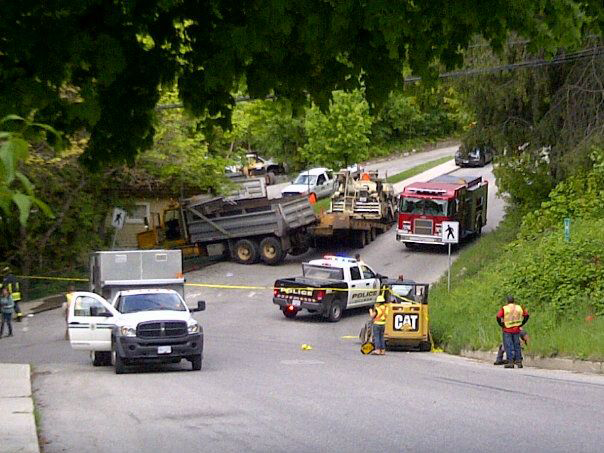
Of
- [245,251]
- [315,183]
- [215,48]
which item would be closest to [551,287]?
[245,251]

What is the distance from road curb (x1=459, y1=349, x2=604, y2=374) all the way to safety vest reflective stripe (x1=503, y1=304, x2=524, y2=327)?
98 centimetres

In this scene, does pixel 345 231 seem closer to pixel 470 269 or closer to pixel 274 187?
pixel 470 269

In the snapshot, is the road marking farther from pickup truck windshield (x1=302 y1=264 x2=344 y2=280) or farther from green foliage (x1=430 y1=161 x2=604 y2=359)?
pickup truck windshield (x1=302 y1=264 x2=344 y2=280)

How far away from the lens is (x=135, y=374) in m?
22.7

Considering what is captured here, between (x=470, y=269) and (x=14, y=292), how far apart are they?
1453cm

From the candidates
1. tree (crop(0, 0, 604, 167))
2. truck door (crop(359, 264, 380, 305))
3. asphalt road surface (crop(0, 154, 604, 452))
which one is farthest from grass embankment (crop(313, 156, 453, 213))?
tree (crop(0, 0, 604, 167))

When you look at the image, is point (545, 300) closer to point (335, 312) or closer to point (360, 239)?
point (335, 312)

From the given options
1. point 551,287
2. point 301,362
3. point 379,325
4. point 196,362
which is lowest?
point 301,362

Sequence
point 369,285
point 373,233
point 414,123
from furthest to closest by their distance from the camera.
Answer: point 414,123 < point 373,233 < point 369,285

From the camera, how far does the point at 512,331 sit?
2273 centimetres

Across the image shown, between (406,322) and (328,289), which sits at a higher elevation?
(328,289)

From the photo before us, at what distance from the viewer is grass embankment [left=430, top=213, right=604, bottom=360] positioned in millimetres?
23047

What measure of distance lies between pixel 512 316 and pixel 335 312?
1046 cm

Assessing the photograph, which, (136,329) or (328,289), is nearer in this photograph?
(136,329)
